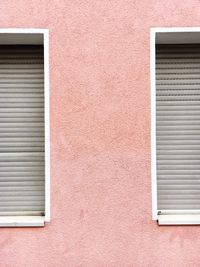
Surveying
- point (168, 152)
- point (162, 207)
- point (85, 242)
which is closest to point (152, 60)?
point (168, 152)

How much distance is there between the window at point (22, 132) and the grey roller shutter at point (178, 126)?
1.58 meters

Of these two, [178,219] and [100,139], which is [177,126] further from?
[178,219]

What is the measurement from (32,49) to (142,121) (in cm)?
179

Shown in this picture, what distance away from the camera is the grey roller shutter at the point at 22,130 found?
190 inches

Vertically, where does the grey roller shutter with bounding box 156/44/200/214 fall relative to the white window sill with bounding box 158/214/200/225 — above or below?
above

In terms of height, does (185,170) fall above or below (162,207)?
above

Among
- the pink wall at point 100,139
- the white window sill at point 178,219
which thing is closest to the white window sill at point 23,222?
the pink wall at point 100,139

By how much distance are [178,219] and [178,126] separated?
1.22 meters

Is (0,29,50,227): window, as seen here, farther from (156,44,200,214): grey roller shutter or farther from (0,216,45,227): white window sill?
(156,44,200,214): grey roller shutter

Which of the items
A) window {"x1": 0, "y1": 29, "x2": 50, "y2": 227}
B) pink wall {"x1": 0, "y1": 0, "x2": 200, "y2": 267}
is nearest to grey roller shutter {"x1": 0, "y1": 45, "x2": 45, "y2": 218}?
window {"x1": 0, "y1": 29, "x2": 50, "y2": 227}

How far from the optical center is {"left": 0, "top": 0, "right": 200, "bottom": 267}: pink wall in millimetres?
4539

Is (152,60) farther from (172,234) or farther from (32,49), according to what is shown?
(172,234)

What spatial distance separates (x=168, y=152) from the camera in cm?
486

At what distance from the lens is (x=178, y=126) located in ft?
16.0
